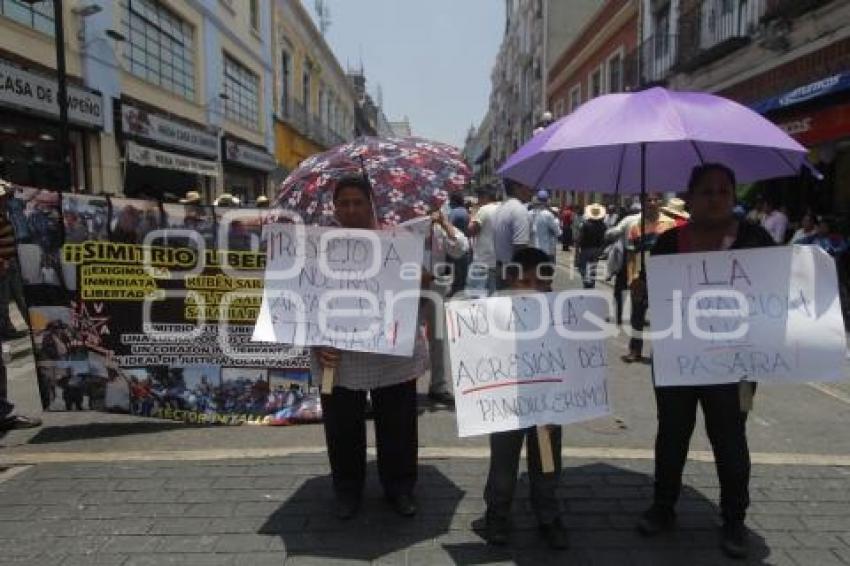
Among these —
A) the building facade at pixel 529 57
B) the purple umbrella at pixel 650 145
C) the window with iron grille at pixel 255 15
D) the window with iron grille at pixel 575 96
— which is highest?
the building facade at pixel 529 57

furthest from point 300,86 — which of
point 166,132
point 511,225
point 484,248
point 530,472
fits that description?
point 530,472

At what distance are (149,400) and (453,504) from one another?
8.24 ft

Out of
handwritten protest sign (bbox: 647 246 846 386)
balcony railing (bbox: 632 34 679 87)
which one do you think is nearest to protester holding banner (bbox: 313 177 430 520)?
handwritten protest sign (bbox: 647 246 846 386)

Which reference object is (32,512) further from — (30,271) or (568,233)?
(568,233)

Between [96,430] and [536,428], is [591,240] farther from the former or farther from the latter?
[536,428]

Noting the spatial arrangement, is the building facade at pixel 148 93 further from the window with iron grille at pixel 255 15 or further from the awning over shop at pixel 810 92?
the awning over shop at pixel 810 92

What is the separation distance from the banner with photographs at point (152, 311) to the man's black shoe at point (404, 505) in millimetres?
1640

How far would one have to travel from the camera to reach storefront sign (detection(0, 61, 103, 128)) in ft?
32.3

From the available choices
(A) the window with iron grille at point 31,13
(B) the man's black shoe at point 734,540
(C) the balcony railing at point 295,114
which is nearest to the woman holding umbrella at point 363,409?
(B) the man's black shoe at point 734,540

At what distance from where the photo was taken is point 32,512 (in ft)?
11.8

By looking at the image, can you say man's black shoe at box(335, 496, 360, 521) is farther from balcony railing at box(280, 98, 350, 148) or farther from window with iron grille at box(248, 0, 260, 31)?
balcony railing at box(280, 98, 350, 148)

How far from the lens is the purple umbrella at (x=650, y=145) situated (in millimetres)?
2879

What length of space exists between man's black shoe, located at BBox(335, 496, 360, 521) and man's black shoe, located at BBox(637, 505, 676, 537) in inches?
56.0

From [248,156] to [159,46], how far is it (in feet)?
21.9
